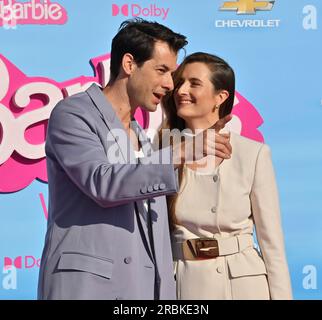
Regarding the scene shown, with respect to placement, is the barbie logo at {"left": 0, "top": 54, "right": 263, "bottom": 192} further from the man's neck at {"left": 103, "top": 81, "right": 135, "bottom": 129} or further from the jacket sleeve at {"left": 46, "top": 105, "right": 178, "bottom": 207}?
the jacket sleeve at {"left": 46, "top": 105, "right": 178, "bottom": 207}

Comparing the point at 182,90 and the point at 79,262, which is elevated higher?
the point at 182,90

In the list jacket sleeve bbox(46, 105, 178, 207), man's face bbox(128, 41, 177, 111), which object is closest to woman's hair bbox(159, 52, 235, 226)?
man's face bbox(128, 41, 177, 111)

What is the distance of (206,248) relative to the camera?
8.78 ft

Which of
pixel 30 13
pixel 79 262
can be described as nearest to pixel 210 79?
pixel 79 262

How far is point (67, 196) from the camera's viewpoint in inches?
90.3

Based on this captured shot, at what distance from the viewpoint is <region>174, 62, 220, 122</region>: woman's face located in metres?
2.83

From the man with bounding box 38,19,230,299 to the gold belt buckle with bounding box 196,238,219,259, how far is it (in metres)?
0.23

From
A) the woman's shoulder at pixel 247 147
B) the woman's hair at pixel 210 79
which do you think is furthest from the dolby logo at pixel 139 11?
the woman's shoulder at pixel 247 147

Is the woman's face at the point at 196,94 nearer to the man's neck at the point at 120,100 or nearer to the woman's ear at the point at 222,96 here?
the woman's ear at the point at 222,96

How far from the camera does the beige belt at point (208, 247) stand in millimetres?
2674

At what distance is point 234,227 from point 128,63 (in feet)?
2.15

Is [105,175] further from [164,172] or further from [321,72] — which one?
[321,72]

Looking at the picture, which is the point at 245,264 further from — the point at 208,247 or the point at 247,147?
the point at 247,147
